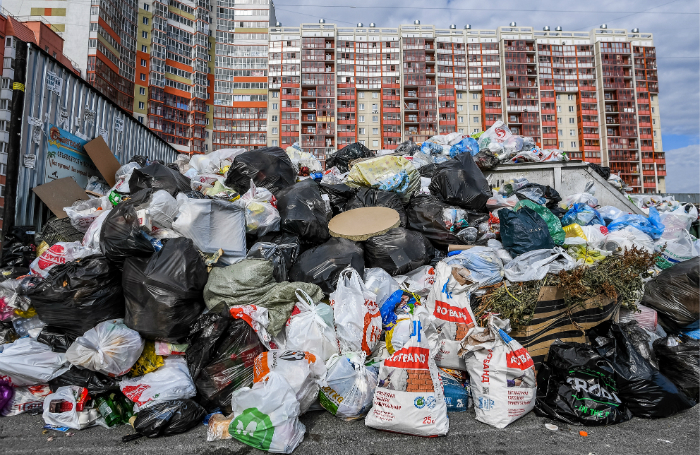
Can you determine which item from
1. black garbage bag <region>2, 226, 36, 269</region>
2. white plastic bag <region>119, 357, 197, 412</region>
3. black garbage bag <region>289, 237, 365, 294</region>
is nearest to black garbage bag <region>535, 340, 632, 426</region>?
black garbage bag <region>289, 237, 365, 294</region>

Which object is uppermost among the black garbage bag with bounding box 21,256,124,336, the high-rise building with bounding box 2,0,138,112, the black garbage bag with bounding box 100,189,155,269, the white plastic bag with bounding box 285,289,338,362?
the high-rise building with bounding box 2,0,138,112

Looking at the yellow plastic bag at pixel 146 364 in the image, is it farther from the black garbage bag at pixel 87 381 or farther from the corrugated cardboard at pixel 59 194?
the corrugated cardboard at pixel 59 194

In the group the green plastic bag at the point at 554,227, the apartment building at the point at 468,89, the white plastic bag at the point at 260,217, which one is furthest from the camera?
the apartment building at the point at 468,89

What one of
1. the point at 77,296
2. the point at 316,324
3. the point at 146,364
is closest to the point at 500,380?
the point at 316,324

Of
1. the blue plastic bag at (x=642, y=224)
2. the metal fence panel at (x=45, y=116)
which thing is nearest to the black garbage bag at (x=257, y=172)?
the metal fence panel at (x=45, y=116)

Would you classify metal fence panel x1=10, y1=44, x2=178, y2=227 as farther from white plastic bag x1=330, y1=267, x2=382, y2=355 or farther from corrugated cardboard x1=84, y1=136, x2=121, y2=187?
white plastic bag x1=330, y1=267, x2=382, y2=355

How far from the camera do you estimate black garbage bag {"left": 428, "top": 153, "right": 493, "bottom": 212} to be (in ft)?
12.0

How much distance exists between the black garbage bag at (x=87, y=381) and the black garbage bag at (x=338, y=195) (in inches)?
90.2

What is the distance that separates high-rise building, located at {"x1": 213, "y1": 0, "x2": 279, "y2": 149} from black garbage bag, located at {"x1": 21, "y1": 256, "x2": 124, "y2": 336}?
3939 cm

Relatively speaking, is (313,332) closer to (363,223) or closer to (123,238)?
(363,223)

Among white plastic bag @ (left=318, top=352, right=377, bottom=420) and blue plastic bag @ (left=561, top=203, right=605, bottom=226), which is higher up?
blue plastic bag @ (left=561, top=203, right=605, bottom=226)

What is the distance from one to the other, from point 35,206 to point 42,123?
2.52 ft

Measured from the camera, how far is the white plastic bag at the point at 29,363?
7.63 ft

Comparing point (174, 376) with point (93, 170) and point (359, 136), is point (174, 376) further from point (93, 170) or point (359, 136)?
point (359, 136)
